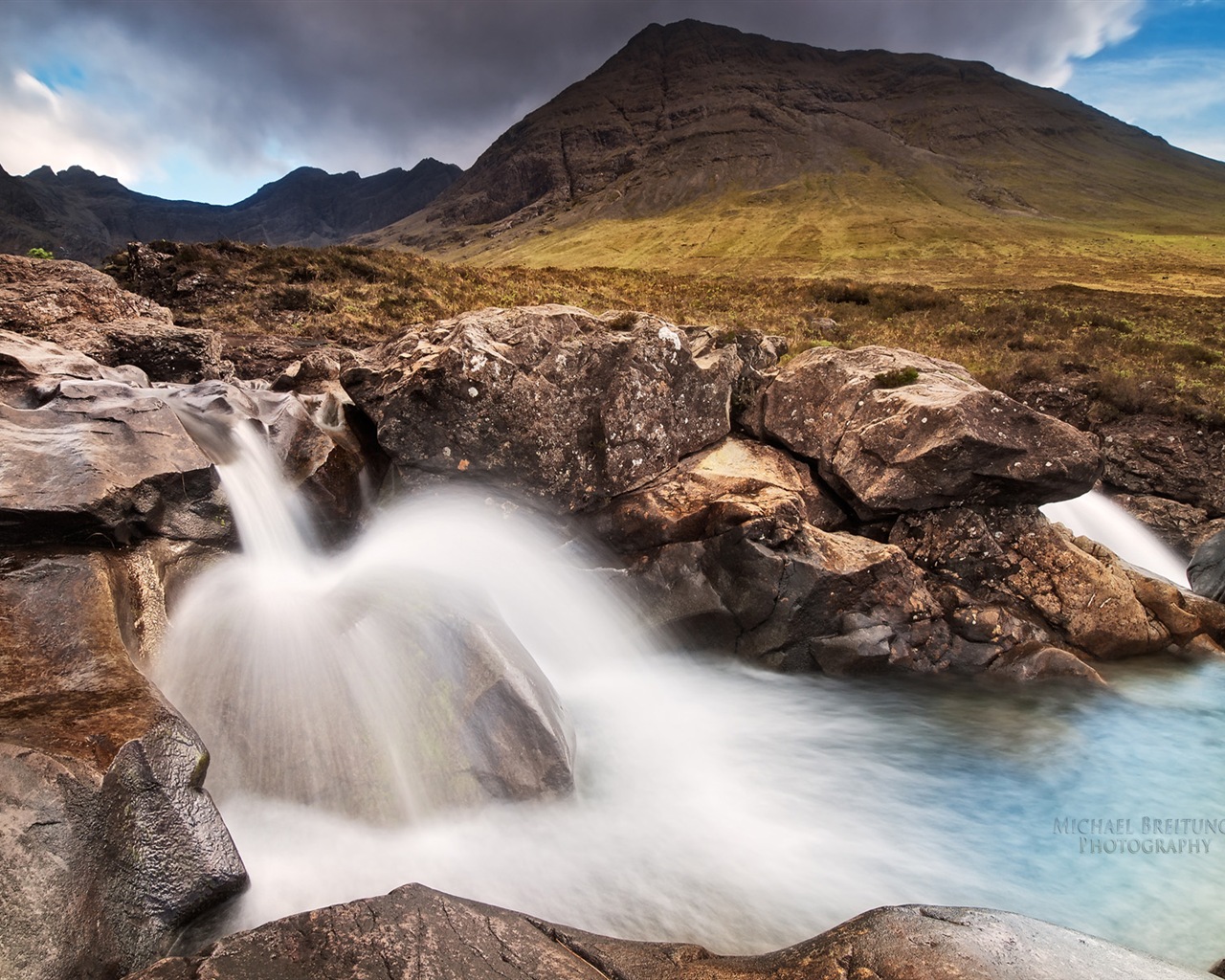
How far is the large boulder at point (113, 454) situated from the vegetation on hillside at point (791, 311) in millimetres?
12390

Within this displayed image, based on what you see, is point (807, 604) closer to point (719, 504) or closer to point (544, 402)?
point (719, 504)

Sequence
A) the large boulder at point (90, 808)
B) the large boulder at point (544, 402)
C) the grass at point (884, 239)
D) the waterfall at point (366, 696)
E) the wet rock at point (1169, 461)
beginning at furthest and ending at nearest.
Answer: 1. the grass at point (884, 239)
2. the wet rock at point (1169, 461)
3. the large boulder at point (544, 402)
4. the waterfall at point (366, 696)
5. the large boulder at point (90, 808)

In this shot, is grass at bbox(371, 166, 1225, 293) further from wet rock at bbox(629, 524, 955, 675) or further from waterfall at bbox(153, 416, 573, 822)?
waterfall at bbox(153, 416, 573, 822)

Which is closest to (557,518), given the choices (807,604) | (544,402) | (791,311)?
(544,402)

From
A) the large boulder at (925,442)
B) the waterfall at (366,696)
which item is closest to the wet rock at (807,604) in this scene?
the large boulder at (925,442)

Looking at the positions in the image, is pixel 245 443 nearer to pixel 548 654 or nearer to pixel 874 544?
pixel 548 654

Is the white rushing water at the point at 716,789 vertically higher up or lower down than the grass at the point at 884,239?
lower down

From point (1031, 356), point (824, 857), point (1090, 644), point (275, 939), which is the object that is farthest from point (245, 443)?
point (1031, 356)

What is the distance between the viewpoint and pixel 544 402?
44.4ft

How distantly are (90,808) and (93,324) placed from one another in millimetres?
16925

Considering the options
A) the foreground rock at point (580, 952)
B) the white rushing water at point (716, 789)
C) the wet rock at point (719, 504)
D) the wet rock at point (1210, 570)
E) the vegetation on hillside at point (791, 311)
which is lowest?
the white rushing water at point (716, 789)

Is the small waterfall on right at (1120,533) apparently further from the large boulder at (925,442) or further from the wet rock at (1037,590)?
the large boulder at (925,442)

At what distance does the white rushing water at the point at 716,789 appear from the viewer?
6992mm

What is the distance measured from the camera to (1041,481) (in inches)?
497
